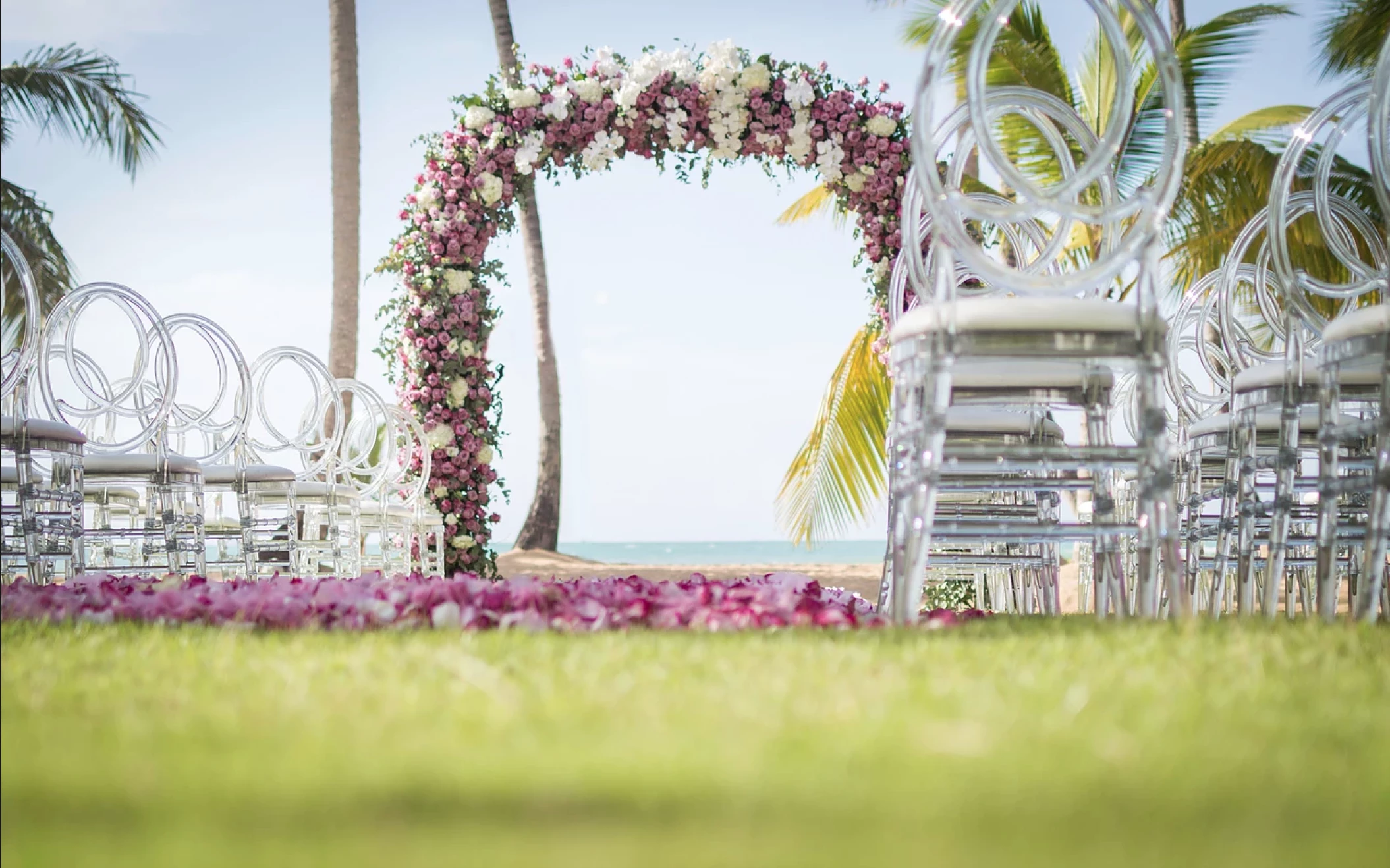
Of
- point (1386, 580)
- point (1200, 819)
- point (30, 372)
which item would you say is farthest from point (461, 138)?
point (1200, 819)

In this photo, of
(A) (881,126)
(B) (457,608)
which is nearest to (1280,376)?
(B) (457,608)

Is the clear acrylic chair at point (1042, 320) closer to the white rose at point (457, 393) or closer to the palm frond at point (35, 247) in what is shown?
the white rose at point (457, 393)

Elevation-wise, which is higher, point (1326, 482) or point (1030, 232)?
point (1030, 232)

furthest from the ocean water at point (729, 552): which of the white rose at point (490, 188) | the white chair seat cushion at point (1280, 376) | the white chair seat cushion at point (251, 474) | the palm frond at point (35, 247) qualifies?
the white chair seat cushion at point (1280, 376)

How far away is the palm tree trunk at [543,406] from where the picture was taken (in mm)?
12219

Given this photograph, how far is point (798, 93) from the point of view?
6582 millimetres

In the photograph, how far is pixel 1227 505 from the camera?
3912 millimetres

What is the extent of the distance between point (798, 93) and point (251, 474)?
3.63 metres

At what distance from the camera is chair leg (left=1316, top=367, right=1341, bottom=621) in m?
2.68

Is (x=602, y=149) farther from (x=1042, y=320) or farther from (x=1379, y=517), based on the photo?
(x=1379, y=517)

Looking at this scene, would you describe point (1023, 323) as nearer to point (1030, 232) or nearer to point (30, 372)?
point (1030, 232)

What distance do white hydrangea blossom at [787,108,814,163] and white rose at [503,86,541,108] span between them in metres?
1.47

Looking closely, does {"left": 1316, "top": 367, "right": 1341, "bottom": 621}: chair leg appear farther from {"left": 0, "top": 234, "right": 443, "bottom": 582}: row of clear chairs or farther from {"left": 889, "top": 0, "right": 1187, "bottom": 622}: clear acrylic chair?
{"left": 0, "top": 234, "right": 443, "bottom": 582}: row of clear chairs

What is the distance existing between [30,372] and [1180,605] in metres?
3.43
